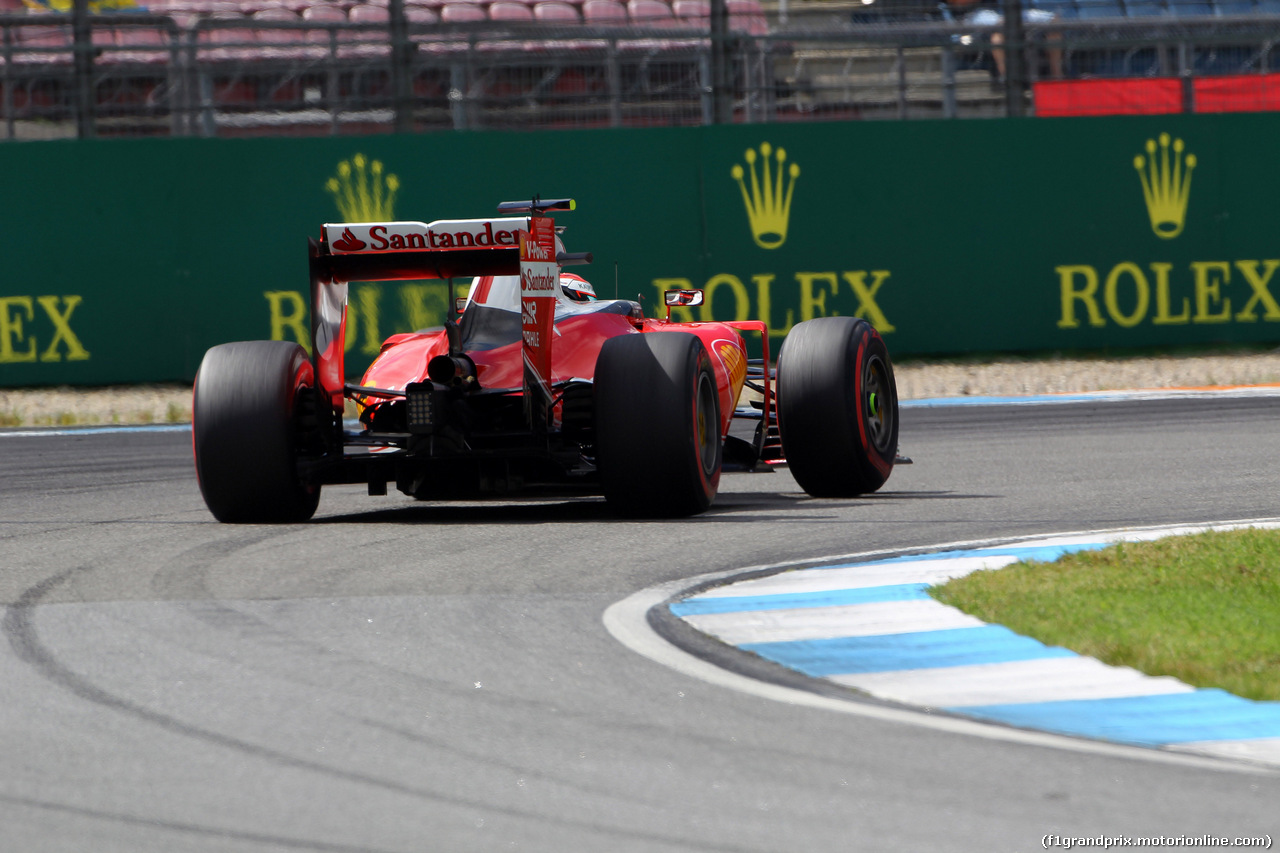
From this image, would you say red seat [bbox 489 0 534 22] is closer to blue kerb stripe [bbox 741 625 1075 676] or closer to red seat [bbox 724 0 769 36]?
red seat [bbox 724 0 769 36]

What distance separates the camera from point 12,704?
4730 millimetres

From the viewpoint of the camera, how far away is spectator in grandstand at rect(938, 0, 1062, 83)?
59.7 ft

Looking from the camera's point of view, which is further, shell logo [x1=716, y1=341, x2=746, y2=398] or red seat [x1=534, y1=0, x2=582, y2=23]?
red seat [x1=534, y1=0, x2=582, y2=23]

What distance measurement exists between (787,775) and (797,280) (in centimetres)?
1400

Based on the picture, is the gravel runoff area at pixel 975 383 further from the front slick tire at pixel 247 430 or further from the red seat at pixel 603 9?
the front slick tire at pixel 247 430

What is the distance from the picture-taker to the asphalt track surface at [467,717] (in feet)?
11.8

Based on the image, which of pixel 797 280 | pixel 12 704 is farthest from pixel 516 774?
pixel 797 280

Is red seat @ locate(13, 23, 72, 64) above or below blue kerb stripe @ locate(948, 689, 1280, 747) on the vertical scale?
above

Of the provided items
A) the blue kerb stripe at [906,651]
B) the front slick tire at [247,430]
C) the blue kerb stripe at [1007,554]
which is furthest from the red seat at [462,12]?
the blue kerb stripe at [906,651]

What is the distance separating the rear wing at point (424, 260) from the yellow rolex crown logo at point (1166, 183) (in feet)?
36.0

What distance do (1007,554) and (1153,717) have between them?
2708 millimetres

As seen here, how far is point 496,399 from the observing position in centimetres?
874

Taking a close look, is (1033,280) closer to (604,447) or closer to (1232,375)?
(1232,375)

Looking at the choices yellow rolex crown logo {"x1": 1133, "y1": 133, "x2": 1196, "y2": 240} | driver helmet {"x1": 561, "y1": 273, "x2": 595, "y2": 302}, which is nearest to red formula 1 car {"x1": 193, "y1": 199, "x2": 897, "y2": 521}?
driver helmet {"x1": 561, "y1": 273, "x2": 595, "y2": 302}
